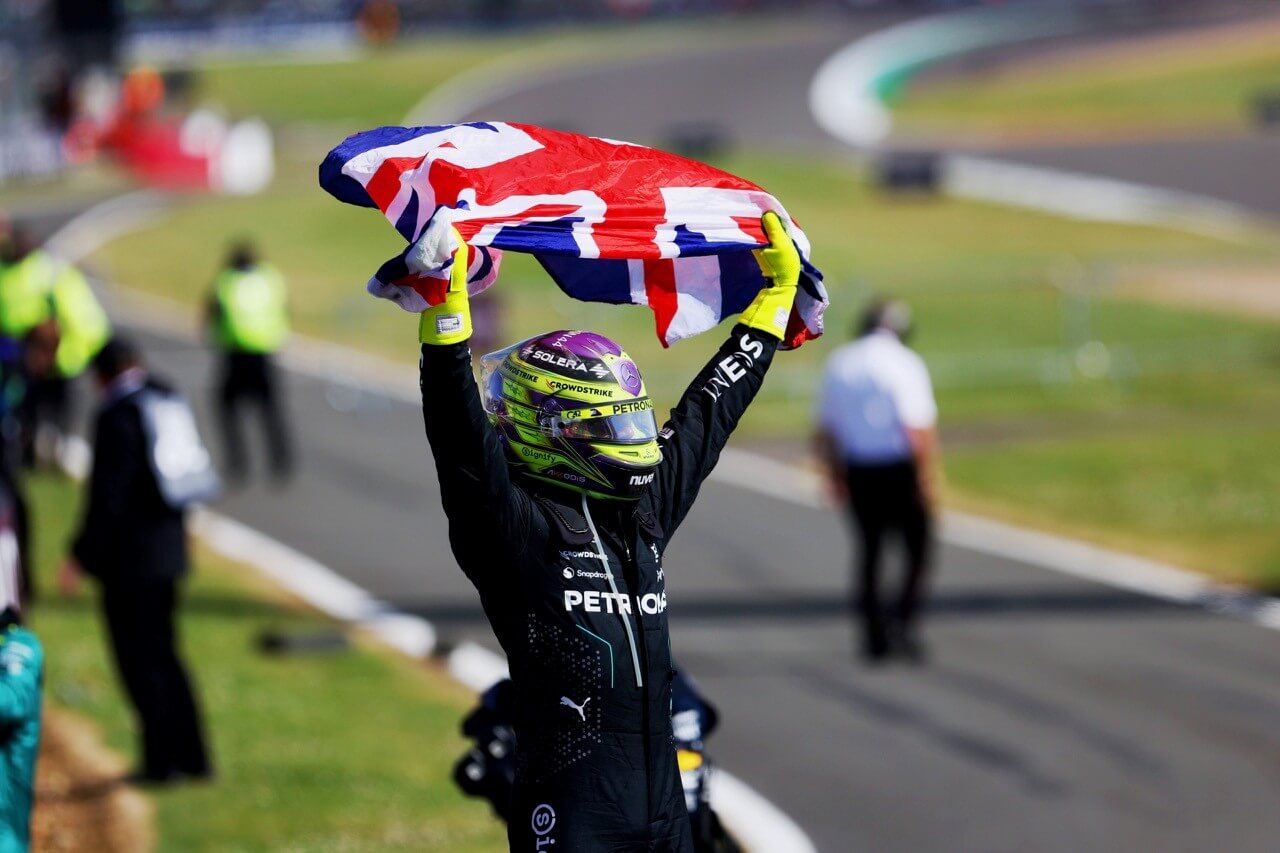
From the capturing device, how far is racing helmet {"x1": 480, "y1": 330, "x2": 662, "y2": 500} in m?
4.16

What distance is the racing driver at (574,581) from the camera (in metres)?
4.02

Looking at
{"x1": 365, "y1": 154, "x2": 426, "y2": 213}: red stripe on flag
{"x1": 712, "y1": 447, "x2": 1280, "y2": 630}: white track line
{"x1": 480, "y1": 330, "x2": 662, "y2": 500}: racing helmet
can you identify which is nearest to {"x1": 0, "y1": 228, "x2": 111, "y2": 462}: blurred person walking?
{"x1": 712, "y1": 447, "x2": 1280, "y2": 630}: white track line

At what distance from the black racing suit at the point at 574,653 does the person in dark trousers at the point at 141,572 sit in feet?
15.8

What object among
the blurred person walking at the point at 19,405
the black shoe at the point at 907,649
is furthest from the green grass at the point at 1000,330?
the blurred person walking at the point at 19,405

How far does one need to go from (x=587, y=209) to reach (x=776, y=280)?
569 millimetres

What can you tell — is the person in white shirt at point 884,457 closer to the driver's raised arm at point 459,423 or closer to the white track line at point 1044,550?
the white track line at point 1044,550

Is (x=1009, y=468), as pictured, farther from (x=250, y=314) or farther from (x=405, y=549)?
(x=250, y=314)

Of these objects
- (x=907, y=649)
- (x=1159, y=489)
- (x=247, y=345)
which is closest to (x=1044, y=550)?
(x=1159, y=489)

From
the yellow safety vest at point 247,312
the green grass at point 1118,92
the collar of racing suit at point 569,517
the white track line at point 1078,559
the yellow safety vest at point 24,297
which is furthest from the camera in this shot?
the green grass at point 1118,92

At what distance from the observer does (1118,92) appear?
4709 cm

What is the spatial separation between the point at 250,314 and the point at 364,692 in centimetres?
635

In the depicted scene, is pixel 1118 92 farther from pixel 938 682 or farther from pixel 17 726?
pixel 17 726

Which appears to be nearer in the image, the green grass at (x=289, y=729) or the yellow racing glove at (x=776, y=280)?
the yellow racing glove at (x=776, y=280)

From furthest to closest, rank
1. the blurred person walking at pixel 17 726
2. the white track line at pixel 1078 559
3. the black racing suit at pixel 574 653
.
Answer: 1. the white track line at pixel 1078 559
2. the blurred person walking at pixel 17 726
3. the black racing suit at pixel 574 653
